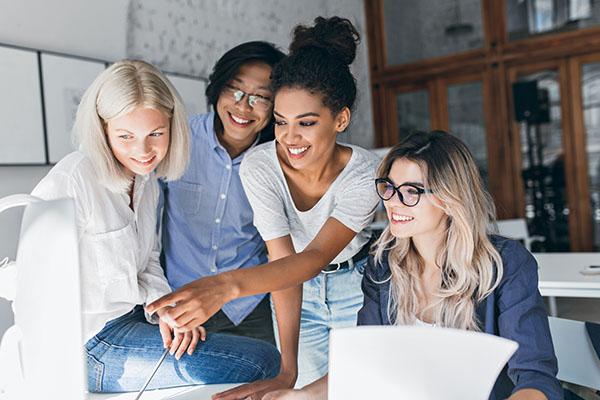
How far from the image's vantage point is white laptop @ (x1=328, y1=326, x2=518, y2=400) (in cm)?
86

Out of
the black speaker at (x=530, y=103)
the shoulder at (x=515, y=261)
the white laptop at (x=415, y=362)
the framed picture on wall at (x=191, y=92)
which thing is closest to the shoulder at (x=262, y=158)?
the shoulder at (x=515, y=261)

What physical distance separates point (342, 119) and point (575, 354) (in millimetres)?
910

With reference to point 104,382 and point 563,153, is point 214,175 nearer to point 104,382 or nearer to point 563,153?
point 104,382

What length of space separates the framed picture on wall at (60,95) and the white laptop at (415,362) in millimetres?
2424

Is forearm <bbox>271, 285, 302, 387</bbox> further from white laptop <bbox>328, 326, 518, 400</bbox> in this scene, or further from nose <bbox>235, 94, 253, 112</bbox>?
white laptop <bbox>328, 326, 518, 400</bbox>

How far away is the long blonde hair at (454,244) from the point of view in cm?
155

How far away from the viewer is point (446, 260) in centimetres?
166

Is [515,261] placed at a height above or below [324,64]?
below

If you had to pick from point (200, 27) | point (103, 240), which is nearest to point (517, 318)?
point (103, 240)

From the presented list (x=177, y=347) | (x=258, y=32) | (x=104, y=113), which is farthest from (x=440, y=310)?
(x=258, y=32)

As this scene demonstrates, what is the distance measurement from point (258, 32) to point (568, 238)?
3.57 m

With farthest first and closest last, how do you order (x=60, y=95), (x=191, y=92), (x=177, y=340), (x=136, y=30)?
1. (x=191, y=92)
2. (x=136, y=30)
3. (x=60, y=95)
4. (x=177, y=340)

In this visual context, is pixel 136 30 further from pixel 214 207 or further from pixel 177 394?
pixel 177 394

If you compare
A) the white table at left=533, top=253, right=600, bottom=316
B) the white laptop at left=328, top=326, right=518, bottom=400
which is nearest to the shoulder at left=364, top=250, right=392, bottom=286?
the white laptop at left=328, top=326, right=518, bottom=400
